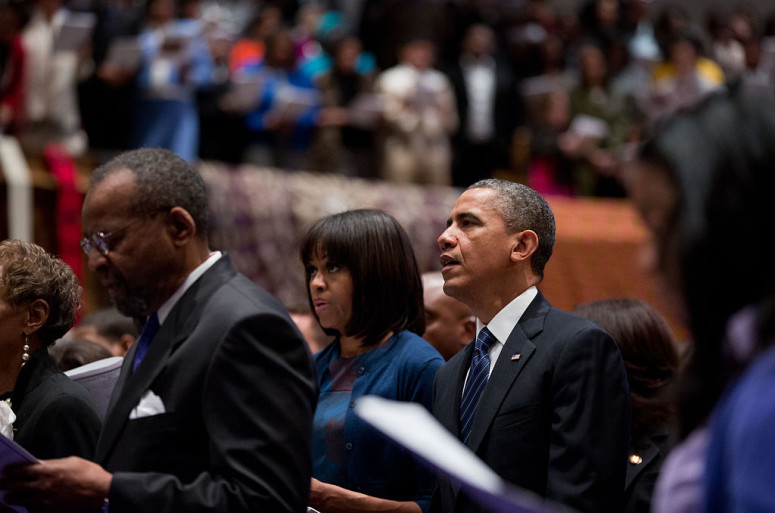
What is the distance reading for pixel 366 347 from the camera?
2.62 m

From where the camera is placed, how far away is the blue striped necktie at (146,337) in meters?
1.92

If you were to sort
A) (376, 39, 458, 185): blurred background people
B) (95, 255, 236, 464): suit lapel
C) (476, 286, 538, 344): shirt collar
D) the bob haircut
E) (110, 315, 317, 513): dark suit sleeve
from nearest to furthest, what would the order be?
(110, 315, 317, 513): dark suit sleeve < (95, 255, 236, 464): suit lapel < (476, 286, 538, 344): shirt collar < the bob haircut < (376, 39, 458, 185): blurred background people

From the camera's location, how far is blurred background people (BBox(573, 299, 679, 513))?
247cm

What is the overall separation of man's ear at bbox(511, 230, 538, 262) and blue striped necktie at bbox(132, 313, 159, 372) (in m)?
0.94

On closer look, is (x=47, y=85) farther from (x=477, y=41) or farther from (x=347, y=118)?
(x=477, y=41)

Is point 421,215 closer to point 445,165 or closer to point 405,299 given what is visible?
point 445,165

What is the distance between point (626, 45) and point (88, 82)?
5746 millimetres

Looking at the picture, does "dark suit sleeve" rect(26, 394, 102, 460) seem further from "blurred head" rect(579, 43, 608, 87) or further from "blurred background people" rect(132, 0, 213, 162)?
"blurred head" rect(579, 43, 608, 87)

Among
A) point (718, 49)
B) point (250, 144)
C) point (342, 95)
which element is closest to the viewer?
point (250, 144)

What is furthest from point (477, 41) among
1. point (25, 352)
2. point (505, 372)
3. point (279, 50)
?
point (25, 352)

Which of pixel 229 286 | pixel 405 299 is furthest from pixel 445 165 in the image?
pixel 229 286

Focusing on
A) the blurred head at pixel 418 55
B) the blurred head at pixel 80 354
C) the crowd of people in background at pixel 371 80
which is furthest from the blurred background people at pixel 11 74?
the blurred head at pixel 80 354

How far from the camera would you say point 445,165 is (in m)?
8.60

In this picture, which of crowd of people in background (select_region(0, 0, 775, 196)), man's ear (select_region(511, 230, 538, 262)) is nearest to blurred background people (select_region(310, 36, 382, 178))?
crowd of people in background (select_region(0, 0, 775, 196))
